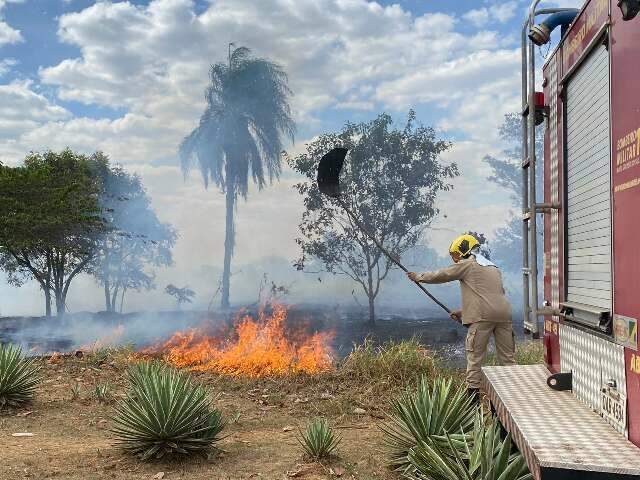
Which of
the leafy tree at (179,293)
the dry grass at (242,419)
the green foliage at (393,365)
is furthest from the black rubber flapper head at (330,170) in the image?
the leafy tree at (179,293)

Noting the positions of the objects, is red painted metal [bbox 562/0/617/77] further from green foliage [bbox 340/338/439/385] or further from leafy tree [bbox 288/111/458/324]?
leafy tree [bbox 288/111/458/324]

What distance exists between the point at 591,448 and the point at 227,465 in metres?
3.65

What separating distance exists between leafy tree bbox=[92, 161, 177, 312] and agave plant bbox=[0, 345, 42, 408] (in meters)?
20.9

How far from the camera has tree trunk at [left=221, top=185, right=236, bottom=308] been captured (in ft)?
94.9

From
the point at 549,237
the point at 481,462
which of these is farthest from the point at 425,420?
the point at 549,237

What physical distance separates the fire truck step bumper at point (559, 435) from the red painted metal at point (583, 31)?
79.7 inches

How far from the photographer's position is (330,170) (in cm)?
738

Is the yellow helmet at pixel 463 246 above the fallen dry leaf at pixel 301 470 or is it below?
above

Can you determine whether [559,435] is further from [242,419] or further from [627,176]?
[242,419]

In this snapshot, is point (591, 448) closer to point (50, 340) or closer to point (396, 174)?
point (396, 174)

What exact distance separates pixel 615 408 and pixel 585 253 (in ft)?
3.01

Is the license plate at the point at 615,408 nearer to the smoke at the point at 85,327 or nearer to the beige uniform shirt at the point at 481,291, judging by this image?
the beige uniform shirt at the point at 481,291

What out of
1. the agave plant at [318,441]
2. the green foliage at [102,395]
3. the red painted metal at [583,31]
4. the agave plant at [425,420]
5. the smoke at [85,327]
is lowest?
the smoke at [85,327]

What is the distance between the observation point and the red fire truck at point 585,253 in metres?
2.75
